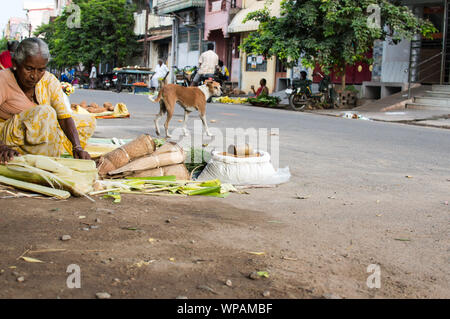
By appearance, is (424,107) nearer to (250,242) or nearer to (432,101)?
(432,101)

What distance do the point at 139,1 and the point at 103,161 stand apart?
153 feet

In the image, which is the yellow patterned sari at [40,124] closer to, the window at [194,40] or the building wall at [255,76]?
the building wall at [255,76]

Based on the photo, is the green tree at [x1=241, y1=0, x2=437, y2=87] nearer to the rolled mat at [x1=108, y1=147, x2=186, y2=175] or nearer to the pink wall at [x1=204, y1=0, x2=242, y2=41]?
the pink wall at [x1=204, y1=0, x2=242, y2=41]

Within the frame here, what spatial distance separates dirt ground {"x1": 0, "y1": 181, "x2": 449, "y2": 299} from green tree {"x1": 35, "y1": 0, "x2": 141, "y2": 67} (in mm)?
39873

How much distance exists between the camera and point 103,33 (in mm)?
42438

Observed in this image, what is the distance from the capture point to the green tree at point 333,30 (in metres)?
17.9

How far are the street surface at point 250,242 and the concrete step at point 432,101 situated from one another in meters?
12.6

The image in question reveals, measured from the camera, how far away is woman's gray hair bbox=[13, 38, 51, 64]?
435cm

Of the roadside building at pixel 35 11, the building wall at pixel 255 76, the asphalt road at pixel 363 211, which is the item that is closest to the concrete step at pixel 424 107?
the asphalt road at pixel 363 211

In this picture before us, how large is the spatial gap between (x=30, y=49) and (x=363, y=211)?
9.64 ft

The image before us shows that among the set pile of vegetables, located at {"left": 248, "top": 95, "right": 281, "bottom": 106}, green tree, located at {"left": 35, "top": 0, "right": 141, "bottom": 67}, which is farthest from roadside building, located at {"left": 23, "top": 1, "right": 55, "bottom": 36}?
pile of vegetables, located at {"left": 248, "top": 95, "right": 281, "bottom": 106}

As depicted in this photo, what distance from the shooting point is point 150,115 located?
13.7 metres

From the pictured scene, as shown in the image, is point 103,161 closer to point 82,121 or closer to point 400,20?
point 82,121

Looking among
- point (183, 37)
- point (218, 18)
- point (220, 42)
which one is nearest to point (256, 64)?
point (218, 18)
